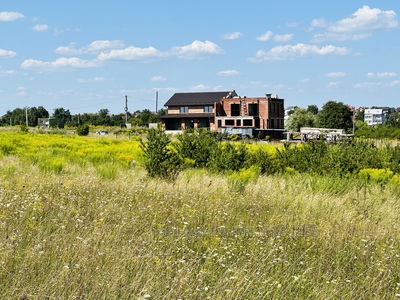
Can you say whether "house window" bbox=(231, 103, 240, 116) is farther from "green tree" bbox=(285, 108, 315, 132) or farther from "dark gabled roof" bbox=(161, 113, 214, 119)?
"green tree" bbox=(285, 108, 315, 132)

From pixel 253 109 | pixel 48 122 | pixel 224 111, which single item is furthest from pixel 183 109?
pixel 48 122

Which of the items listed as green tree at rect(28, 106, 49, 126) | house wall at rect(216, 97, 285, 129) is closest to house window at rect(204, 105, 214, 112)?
house wall at rect(216, 97, 285, 129)

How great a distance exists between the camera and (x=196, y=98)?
257 ft

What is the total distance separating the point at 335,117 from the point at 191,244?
8842 centimetres

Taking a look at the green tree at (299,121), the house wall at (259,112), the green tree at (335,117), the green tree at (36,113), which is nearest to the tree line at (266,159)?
the house wall at (259,112)

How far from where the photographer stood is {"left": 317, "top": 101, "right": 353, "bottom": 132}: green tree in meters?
91.6

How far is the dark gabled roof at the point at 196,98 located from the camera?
7700 cm

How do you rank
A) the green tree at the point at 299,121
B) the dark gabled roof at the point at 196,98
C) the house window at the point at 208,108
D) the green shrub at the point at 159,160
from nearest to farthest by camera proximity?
the green shrub at the point at 159,160 < the house window at the point at 208,108 < the dark gabled roof at the point at 196,98 < the green tree at the point at 299,121

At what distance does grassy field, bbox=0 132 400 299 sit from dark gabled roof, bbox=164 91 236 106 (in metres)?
65.4

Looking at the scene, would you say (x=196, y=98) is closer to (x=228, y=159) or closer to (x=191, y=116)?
(x=191, y=116)

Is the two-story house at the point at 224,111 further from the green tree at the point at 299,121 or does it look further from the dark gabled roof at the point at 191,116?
the green tree at the point at 299,121

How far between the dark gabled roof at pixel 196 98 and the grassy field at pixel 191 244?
6545 cm

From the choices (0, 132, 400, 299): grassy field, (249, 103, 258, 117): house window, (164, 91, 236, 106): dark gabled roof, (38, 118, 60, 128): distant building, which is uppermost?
(164, 91, 236, 106): dark gabled roof

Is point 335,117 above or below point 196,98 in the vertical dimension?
below
